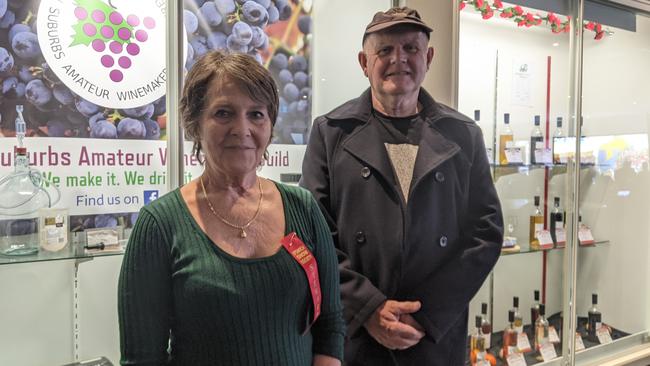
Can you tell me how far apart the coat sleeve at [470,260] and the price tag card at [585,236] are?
1775 mm

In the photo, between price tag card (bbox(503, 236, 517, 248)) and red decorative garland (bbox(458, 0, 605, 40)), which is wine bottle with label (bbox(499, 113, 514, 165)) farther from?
red decorative garland (bbox(458, 0, 605, 40))

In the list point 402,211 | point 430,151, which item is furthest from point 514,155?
point 402,211

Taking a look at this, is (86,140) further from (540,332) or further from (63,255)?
(540,332)

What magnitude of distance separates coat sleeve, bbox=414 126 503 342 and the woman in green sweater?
1.61 feet

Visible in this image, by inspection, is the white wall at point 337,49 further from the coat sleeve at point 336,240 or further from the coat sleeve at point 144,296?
the coat sleeve at point 144,296

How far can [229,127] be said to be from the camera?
3.10 feet

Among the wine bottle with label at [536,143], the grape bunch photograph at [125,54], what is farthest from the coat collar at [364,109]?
the wine bottle with label at [536,143]

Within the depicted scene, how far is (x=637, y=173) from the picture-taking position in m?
3.08

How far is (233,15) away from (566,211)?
2.04m

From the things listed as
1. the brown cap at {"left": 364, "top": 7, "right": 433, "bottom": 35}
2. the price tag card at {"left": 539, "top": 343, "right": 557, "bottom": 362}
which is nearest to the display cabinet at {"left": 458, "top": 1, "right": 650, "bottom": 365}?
the price tag card at {"left": 539, "top": 343, "right": 557, "bottom": 362}

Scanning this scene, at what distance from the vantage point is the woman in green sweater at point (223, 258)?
2.93 ft

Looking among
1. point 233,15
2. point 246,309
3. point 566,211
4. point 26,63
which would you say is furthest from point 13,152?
point 566,211

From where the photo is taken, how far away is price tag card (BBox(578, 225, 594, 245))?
2935mm

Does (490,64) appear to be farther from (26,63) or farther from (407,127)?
(26,63)
